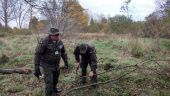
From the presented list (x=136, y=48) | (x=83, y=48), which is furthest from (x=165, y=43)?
(x=83, y=48)

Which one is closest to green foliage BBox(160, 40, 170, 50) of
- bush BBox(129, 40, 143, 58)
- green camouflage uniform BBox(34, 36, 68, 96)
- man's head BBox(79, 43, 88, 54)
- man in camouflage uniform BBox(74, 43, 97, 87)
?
bush BBox(129, 40, 143, 58)

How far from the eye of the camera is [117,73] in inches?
510

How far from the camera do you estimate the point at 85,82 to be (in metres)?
12.2

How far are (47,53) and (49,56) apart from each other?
94 mm

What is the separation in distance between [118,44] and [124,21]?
32.3ft

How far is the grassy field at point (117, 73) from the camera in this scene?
38.1 ft

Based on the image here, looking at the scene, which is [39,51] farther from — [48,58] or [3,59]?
[3,59]

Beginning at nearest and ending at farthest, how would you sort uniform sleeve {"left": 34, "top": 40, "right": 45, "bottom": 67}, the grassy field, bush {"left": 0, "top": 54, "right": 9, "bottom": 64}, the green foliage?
uniform sleeve {"left": 34, "top": 40, "right": 45, "bottom": 67}
the grassy field
bush {"left": 0, "top": 54, "right": 9, "bottom": 64}
the green foliage

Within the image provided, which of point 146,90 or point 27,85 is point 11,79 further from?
point 146,90

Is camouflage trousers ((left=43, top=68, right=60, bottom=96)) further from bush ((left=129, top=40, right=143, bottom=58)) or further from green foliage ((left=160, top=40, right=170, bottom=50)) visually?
green foliage ((left=160, top=40, right=170, bottom=50))

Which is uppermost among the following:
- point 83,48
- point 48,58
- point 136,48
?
point 83,48

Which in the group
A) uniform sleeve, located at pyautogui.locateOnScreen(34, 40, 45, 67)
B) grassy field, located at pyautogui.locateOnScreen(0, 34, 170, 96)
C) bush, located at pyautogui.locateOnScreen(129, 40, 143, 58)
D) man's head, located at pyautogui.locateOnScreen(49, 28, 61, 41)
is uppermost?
man's head, located at pyautogui.locateOnScreen(49, 28, 61, 41)

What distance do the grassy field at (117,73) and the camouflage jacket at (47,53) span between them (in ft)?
2.95

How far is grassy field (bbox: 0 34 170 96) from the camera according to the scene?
458 inches
